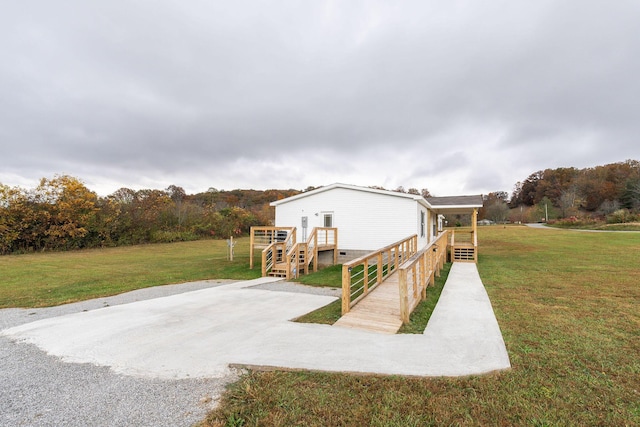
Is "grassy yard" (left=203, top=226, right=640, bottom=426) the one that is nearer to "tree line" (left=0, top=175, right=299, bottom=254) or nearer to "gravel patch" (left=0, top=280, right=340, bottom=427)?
"gravel patch" (left=0, top=280, right=340, bottom=427)

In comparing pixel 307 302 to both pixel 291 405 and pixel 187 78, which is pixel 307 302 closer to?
pixel 291 405

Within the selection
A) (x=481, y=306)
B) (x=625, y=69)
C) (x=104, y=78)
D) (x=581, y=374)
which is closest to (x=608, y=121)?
(x=625, y=69)

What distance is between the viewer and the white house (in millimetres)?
12883

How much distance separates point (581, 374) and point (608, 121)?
23354 millimetres

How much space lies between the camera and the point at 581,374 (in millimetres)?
3053

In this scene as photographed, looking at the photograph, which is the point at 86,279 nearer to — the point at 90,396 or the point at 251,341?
the point at 251,341

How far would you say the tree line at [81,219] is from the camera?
18.7 meters

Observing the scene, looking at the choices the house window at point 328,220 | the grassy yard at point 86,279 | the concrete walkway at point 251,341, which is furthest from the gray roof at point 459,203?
the grassy yard at point 86,279

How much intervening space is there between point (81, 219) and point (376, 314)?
23946 mm

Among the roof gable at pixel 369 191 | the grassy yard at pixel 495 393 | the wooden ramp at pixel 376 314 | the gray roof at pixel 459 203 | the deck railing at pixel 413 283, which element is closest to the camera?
the grassy yard at pixel 495 393

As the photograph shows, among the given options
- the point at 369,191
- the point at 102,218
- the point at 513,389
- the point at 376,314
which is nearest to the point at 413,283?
the point at 376,314

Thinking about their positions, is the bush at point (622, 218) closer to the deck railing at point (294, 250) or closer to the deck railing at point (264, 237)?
the deck railing at point (294, 250)

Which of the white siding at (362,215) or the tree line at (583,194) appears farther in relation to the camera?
the tree line at (583,194)

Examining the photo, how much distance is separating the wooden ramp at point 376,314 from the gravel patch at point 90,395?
221cm
